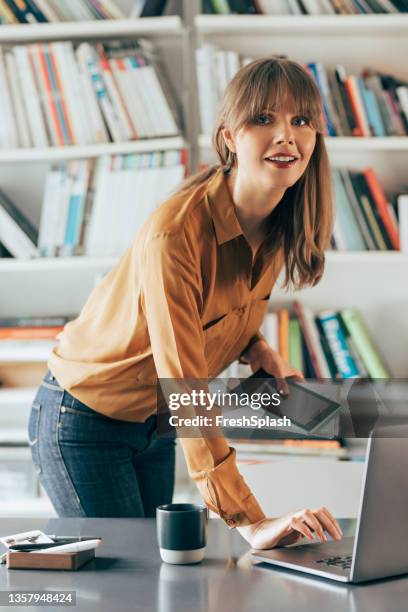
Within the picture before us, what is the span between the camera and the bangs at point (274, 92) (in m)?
1.42

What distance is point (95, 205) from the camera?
2.68 metres

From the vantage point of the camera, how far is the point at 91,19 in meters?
2.72

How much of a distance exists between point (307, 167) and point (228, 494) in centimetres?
68

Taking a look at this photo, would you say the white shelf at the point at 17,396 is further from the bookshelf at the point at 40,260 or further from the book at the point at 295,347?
the book at the point at 295,347

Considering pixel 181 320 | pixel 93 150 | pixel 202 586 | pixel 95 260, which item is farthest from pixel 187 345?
pixel 93 150

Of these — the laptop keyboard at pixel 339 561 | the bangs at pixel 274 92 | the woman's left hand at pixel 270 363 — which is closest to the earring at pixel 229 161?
the bangs at pixel 274 92

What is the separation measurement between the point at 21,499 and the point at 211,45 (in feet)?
5.34

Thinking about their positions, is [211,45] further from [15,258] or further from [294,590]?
[294,590]

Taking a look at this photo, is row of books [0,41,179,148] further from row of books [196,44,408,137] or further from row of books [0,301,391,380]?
row of books [0,301,391,380]

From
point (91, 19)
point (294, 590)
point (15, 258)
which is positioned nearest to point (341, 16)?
point (91, 19)

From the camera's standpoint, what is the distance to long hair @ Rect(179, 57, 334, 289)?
1430 millimetres

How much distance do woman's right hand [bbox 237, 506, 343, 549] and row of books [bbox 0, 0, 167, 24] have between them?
1975 mm

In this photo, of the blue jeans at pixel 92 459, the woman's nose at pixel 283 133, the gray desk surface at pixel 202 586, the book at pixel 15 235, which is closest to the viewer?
the gray desk surface at pixel 202 586

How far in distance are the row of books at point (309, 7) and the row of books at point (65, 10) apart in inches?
9.4
